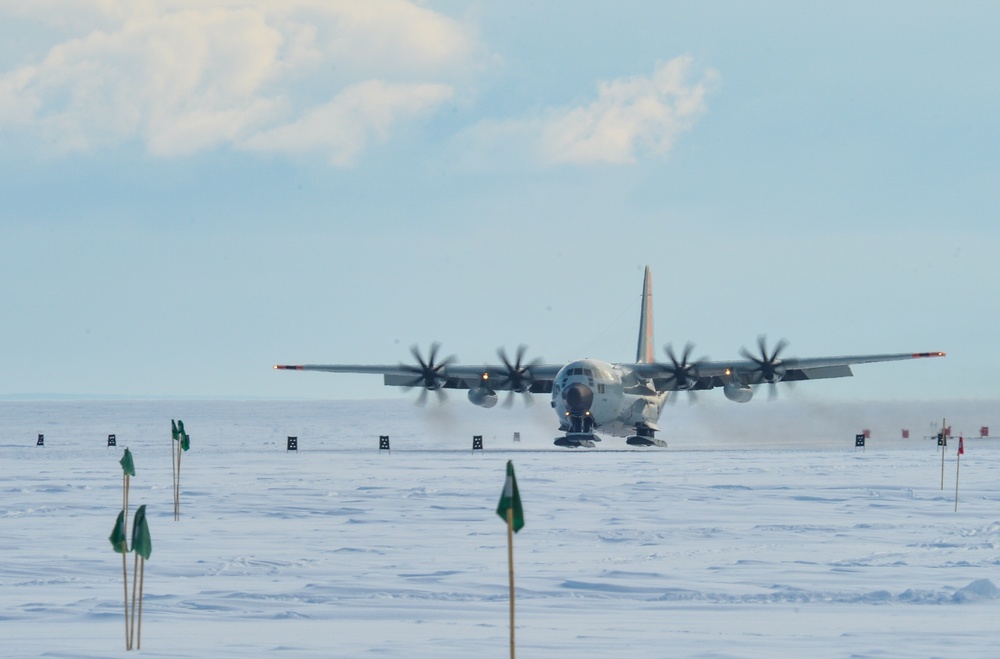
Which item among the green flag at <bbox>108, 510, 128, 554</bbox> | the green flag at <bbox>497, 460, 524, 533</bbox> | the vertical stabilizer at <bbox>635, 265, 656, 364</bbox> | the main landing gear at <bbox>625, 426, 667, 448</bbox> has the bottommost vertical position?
the main landing gear at <bbox>625, 426, 667, 448</bbox>

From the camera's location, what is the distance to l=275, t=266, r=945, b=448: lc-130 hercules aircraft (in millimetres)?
46750

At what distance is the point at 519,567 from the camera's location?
14773 millimetres

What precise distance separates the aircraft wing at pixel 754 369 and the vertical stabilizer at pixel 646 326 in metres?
5.08

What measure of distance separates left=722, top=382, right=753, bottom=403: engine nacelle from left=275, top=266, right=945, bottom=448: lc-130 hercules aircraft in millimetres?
39

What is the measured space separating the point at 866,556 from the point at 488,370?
1428 inches

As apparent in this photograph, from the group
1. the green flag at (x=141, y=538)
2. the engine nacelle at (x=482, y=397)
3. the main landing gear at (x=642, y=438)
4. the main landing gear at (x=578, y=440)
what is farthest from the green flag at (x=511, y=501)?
the main landing gear at (x=642, y=438)

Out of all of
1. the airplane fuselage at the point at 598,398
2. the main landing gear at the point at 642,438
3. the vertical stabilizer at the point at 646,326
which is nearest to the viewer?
the airplane fuselage at the point at 598,398

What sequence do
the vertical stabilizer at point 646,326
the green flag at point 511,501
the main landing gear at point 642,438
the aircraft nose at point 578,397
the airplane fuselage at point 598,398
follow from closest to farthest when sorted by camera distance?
the green flag at point 511,501, the aircraft nose at point 578,397, the airplane fuselage at point 598,398, the main landing gear at point 642,438, the vertical stabilizer at point 646,326

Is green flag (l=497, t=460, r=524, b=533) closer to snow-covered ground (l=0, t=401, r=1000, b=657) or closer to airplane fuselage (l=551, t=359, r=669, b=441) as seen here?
snow-covered ground (l=0, t=401, r=1000, b=657)

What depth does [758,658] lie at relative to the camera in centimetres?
962

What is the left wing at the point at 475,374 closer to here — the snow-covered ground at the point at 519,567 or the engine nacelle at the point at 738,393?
the engine nacelle at the point at 738,393

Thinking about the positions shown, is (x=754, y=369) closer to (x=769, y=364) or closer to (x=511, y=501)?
(x=769, y=364)

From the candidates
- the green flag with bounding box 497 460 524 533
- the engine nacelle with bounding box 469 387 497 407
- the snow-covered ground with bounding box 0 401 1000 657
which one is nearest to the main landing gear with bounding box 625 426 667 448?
the engine nacelle with bounding box 469 387 497 407

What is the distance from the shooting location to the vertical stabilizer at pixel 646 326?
5625 cm
